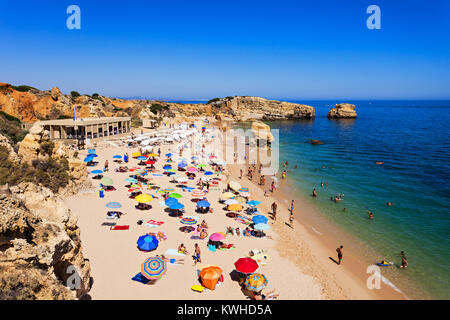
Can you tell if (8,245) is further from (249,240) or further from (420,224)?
(420,224)

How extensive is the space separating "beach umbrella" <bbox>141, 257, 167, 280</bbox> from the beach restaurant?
78.3ft

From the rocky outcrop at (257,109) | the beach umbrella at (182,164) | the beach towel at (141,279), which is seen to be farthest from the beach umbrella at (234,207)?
the rocky outcrop at (257,109)

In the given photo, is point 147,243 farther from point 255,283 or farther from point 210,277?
point 255,283

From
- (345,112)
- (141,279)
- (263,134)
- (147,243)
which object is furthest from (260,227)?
(345,112)

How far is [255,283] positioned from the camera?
31.2ft

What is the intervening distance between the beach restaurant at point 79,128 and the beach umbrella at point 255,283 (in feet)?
86.8

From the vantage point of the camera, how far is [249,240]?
13.5m

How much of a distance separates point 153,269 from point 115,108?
55612mm

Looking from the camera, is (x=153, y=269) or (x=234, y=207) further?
(x=234, y=207)

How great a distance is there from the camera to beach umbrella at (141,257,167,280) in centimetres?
930

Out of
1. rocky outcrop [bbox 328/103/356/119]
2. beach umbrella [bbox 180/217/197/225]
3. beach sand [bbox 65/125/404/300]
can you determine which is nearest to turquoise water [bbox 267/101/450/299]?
beach sand [bbox 65/125/404/300]
